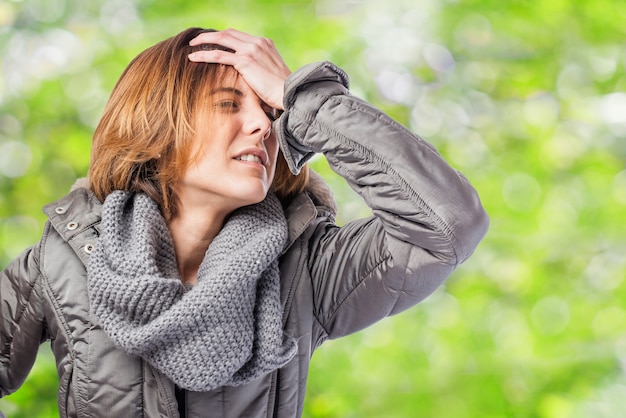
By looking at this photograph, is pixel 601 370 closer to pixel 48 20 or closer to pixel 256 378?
pixel 256 378

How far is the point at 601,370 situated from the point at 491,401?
344 millimetres

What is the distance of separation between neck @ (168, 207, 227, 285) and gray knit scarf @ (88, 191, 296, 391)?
0.06 meters

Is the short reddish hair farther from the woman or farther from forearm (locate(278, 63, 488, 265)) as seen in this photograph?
forearm (locate(278, 63, 488, 265))

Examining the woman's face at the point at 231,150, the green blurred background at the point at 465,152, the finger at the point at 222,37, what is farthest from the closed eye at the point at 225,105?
the green blurred background at the point at 465,152

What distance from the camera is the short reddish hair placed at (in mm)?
1170

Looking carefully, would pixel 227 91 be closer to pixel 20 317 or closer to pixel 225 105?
pixel 225 105

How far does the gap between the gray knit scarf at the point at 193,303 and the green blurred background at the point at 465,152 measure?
33.3 inches

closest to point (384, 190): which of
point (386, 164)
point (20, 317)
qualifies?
point (386, 164)

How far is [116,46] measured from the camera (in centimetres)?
190

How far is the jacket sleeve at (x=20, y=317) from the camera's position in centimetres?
117

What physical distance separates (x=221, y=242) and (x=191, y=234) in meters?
0.09

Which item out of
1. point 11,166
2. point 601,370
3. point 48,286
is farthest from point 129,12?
point 601,370

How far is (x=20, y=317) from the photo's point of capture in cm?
119

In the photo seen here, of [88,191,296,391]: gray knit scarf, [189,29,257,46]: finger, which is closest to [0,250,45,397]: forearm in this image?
[88,191,296,391]: gray knit scarf
